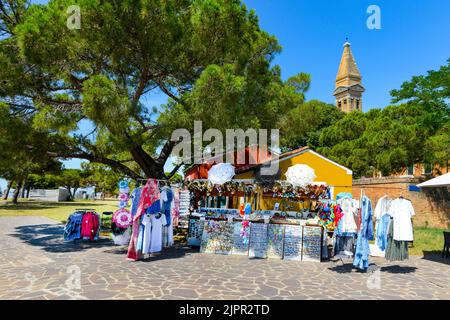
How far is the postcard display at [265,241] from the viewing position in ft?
30.3

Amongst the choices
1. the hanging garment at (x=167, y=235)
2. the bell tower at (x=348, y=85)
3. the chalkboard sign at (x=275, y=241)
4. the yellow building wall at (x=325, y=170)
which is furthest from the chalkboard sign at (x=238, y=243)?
the bell tower at (x=348, y=85)

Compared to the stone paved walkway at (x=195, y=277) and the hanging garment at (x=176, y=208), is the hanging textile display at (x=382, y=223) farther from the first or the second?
the hanging garment at (x=176, y=208)

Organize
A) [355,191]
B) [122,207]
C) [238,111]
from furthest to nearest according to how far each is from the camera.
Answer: [355,191]
[238,111]
[122,207]

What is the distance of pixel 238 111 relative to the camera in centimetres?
1070

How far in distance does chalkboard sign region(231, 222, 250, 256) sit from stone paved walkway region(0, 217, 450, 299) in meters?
0.40

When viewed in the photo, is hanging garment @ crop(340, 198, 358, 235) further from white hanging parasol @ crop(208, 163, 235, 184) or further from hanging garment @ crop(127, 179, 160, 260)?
hanging garment @ crop(127, 179, 160, 260)

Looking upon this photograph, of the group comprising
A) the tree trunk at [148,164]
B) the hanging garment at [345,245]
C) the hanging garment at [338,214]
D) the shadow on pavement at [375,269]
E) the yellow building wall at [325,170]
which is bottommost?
the shadow on pavement at [375,269]

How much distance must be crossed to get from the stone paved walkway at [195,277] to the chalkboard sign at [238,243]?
40 centimetres

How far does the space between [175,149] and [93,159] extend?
3.25 metres

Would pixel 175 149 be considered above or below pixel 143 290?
above
